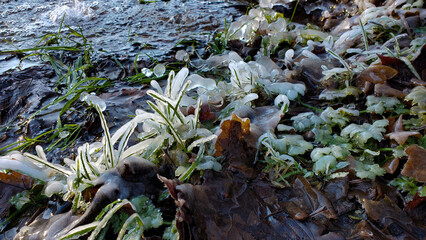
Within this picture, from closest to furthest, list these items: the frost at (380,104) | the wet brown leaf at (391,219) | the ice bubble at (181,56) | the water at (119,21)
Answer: the wet brown leaf at (391,219) < the frost at (380,104) < the ice bubble at (181,56) < the water at (119,21)

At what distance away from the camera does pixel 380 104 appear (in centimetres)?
140

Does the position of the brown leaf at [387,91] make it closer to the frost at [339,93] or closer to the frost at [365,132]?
the frost at [339,93]

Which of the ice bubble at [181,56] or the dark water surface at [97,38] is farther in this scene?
the ice bubble at [181,56]

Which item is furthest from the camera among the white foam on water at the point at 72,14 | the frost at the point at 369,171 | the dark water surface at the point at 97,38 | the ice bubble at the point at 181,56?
the white foam on water at the point at 72,14

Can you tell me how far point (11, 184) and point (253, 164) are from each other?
970 mm

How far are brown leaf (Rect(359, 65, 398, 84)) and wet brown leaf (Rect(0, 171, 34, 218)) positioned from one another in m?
1.54

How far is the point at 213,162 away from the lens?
1210 mm

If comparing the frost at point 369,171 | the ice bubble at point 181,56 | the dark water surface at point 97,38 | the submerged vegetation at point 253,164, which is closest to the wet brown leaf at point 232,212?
the submerged vegetation at point 253,164

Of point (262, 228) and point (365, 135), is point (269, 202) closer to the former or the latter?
point (262, 228)

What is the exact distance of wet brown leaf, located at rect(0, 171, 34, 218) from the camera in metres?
1.29

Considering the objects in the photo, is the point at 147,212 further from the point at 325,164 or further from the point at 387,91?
the point at 387,91

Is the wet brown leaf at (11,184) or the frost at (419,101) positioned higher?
the frost at (419,101)

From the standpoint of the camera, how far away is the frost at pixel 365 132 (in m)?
1.24

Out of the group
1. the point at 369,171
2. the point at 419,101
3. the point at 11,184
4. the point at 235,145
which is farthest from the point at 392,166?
the point at 11,184
